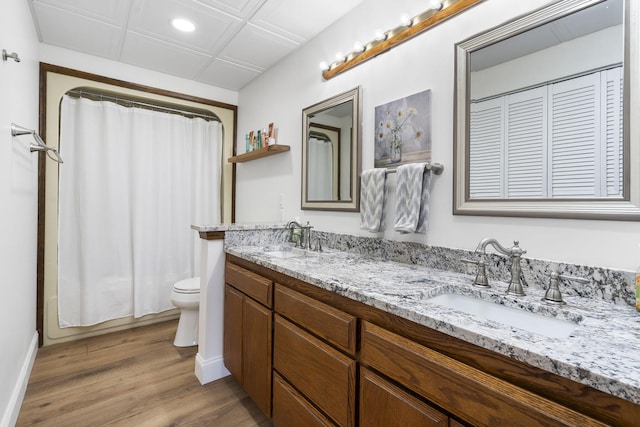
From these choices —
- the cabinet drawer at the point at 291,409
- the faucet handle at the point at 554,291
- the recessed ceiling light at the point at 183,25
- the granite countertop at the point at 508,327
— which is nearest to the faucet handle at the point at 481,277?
the granite countertop at the point at 508,327

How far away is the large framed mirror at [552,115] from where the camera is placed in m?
1.00

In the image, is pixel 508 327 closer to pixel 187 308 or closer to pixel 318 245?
pixel 318 245

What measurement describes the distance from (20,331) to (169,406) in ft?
3.29

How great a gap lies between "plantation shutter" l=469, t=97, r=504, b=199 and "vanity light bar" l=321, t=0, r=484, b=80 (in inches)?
18.2

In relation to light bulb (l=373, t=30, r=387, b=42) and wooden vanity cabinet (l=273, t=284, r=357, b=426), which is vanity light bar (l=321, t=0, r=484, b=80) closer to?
light bulb (l=373, t=30, r=387, b=42)

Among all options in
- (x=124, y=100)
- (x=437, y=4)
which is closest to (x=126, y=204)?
(x=124, y=100)

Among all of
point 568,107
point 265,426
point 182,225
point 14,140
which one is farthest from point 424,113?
point 182,225

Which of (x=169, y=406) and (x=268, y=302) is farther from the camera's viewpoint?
(x=169, y=406)

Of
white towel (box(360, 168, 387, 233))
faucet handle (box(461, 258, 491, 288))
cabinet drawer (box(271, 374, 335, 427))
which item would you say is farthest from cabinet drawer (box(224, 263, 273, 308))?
faucet handle (box(461, 258, 491, 288))

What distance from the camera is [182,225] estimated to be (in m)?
3.03

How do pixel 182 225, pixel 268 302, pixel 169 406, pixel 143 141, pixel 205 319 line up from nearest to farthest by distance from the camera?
pixel 268 302, pixel 169 406, pixel 205 319, pixel 143 141, pixel 182 225

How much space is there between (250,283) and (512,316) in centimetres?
121

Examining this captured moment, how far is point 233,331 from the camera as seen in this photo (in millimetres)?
1866

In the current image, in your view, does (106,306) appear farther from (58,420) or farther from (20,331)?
(58,420)
